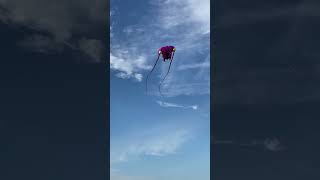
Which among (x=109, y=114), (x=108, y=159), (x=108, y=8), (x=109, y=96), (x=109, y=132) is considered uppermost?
(x=108, y=8)

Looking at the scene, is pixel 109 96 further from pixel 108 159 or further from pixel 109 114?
pixel 108 159

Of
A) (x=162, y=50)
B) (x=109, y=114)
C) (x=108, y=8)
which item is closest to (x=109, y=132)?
(x=109, y=114)

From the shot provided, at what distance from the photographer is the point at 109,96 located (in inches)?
858

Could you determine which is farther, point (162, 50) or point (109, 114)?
point (109, 114)

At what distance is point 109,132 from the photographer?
834 inches

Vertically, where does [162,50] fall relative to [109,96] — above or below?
above

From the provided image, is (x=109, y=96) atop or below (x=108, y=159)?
atop

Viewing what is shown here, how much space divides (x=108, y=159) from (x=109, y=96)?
250 inches

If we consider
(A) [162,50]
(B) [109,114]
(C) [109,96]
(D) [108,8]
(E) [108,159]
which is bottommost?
(E) [108,159]

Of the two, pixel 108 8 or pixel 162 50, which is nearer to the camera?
pixel 162 50

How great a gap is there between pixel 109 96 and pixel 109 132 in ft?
12.0

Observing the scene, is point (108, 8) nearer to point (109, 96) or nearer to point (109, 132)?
point (109, 96)

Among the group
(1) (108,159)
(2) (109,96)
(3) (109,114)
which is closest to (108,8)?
(2) (109,96)

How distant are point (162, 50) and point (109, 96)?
8.82 meters
